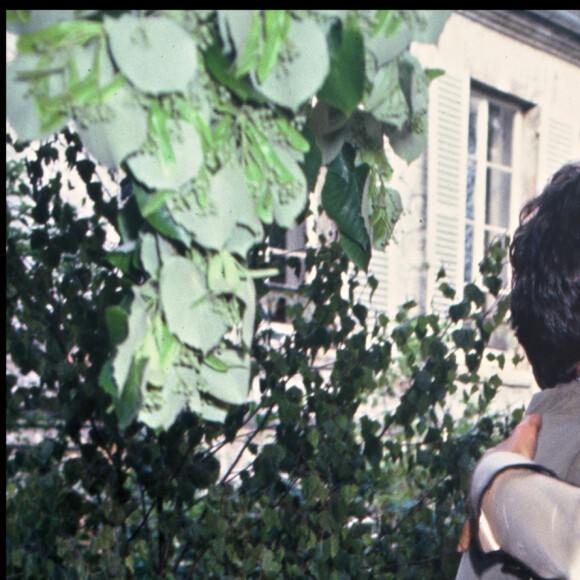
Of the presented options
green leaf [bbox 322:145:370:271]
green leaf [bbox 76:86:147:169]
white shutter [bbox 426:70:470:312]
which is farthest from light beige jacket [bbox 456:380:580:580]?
white shutter [bbox 426:70:470:312]

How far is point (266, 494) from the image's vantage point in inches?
91.0

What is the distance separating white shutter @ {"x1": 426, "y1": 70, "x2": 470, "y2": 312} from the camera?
23.7ft

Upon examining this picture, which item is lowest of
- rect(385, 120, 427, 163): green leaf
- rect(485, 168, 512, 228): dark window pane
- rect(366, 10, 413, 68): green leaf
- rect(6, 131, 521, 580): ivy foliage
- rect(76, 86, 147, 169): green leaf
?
rect(6, 131, 521, 580): ivy foliage

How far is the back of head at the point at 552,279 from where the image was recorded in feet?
5.21

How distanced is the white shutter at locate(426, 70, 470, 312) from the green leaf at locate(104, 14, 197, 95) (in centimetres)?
630

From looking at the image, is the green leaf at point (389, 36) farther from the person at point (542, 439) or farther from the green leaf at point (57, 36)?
the person at point (542, 439)

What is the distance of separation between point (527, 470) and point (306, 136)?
59 cm

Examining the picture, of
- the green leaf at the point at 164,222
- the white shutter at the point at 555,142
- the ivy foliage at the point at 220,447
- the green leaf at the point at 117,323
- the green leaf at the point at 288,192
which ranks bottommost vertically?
the ivy foliage at the point at 220,447

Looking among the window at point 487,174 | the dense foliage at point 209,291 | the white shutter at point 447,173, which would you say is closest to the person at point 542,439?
the dense foliage at point 209,291

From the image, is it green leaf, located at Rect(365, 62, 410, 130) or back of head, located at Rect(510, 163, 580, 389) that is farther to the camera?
back of head, located at Rect(510, 163, 580, 389)

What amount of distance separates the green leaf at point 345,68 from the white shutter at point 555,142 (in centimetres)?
743

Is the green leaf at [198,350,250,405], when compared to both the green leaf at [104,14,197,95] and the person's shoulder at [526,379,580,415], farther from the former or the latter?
the person's shoulder at [526,379,580,415]

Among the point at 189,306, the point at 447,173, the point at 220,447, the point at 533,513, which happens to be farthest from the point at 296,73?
the point at 447,173

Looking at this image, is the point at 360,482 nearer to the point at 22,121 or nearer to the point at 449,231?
the point at 22,121
